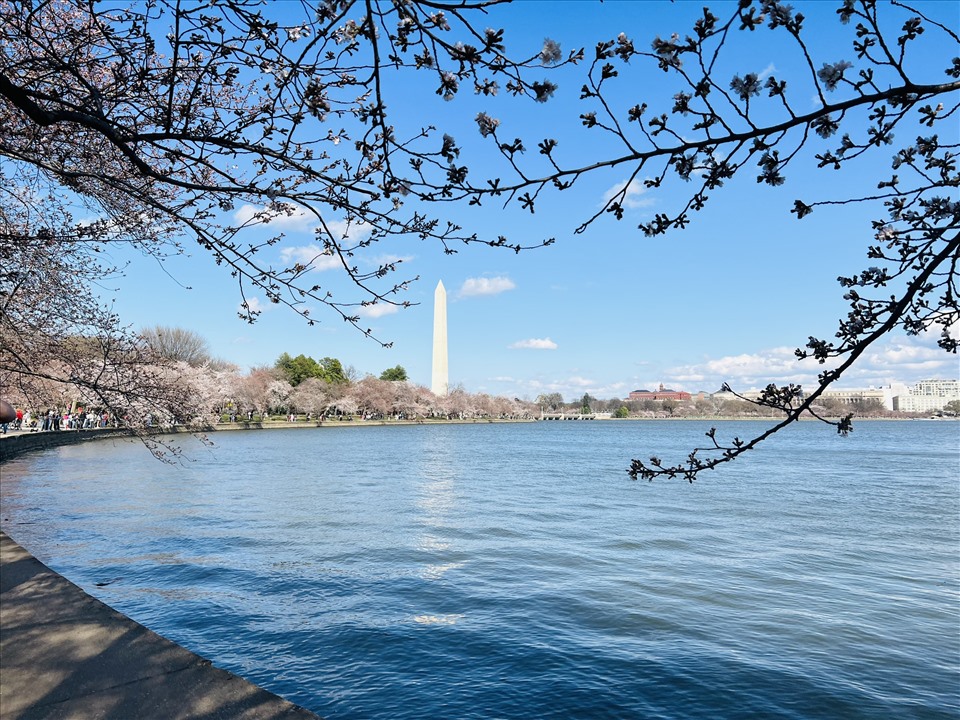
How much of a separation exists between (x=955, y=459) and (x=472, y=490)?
43.2 meters

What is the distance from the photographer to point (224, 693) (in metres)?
5.01

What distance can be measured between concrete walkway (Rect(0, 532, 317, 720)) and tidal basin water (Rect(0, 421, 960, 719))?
207 cm

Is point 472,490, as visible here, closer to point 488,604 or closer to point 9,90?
point 488,604

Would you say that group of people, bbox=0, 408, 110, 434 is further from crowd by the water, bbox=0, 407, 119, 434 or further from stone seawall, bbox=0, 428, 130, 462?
stone seawall, bbox=0, 428, 130, 462

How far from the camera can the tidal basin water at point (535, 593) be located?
25.3ft

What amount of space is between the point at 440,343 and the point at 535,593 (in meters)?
111

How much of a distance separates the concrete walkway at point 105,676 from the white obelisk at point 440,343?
10674cm

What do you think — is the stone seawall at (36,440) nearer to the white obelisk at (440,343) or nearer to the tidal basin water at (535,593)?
the tidal basin water at (535,593)

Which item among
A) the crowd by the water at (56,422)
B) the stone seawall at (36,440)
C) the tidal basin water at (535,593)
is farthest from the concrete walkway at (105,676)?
the crowd by the water at (56,422)

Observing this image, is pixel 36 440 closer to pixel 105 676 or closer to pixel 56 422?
pixel 56 422

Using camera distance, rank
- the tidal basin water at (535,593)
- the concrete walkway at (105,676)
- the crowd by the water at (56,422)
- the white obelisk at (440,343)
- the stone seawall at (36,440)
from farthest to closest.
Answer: the white obelisk at (440,343) < the crowd by the water at (56,422) < the stone seawall at (36,440) < the tidal basin water at (535,593) < the concrete walkway at (105,676)

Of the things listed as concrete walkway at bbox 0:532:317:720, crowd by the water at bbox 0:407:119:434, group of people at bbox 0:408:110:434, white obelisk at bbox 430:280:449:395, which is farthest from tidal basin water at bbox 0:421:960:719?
white obelisk at bbox 430:280:449:395

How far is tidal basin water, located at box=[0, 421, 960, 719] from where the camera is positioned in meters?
7.71

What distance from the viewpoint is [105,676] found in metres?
5.18
